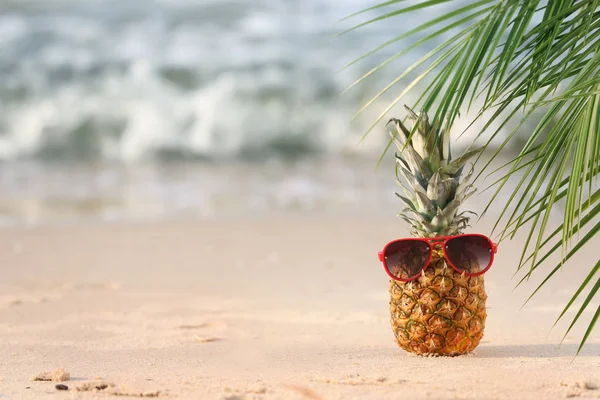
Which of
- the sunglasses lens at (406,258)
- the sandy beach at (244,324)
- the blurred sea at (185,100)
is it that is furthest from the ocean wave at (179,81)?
the sunglasses lens at (406,258)

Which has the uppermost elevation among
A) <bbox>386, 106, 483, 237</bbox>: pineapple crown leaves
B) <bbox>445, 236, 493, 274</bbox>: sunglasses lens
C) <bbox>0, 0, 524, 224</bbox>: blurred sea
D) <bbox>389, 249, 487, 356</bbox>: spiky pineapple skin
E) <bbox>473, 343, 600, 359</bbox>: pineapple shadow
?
<bbox>0, 0, 524, 224</bbox>: blurred sea

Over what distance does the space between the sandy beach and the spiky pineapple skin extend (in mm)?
69

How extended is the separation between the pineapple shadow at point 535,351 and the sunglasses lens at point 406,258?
0.44 metres

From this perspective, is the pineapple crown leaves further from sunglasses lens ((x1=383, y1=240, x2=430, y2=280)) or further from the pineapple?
sunglasses lens ((x1=383, y1=240, x2=430, y2=280))

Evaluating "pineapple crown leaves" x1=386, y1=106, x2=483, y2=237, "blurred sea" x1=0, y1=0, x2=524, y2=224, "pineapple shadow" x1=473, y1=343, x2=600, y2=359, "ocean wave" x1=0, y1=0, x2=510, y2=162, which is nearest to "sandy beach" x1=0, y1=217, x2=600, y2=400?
"pineapple shadow" x1=473, y1=343, x2=600, y2=359

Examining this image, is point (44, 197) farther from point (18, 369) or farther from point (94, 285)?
point (18, 369)

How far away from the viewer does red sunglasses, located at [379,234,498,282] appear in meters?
2.86

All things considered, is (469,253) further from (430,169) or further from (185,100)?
(185,100)

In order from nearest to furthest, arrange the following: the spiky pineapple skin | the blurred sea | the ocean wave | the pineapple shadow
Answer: the spiky pineapple skin → the pineapple shadow → the blurred sea → the ocean wave

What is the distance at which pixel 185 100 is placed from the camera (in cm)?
1445

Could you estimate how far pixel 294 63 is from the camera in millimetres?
14742

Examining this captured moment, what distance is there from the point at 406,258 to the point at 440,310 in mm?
227

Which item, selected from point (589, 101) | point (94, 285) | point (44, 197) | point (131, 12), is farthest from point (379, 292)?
point (131, 12)

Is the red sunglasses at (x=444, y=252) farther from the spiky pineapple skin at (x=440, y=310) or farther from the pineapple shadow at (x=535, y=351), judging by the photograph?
the pineapple shadow at (x=535, y=351)
